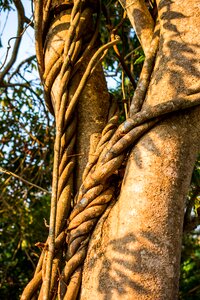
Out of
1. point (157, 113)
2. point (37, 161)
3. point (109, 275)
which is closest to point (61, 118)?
point (157, 113)

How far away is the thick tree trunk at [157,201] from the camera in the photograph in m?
1.21

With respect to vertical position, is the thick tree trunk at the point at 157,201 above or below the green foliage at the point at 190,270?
below

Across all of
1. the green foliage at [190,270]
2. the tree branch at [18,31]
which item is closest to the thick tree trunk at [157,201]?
the tree branch at [18,31]

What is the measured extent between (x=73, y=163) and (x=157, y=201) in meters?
0.40

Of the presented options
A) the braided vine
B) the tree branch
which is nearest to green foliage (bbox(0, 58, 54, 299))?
the tree branch

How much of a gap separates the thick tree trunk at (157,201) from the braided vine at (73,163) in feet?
0.11

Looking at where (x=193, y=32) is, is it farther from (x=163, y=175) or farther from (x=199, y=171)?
(x=199, y=171)

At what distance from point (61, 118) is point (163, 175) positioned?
442 mm

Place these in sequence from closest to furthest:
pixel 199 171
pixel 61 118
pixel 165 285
A: pixel 165 285, pixel 61 118, pixel 199 171

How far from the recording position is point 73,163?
1.59 meters

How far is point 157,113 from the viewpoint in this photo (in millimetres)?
1357

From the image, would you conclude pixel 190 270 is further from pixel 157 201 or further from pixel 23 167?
pixel 157 201

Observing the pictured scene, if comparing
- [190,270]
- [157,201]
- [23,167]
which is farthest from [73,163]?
[190,270]

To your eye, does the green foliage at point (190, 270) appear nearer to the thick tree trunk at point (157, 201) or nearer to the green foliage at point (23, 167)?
the green foliage at point (23, 167)
